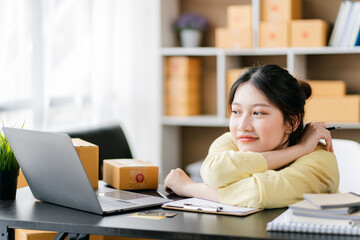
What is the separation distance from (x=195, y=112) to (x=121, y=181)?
2189mm

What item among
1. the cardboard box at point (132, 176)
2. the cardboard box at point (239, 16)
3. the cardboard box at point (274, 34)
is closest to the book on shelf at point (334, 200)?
the cardboard box at point (132, 176)

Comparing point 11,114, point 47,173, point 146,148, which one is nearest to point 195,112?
point 146,148

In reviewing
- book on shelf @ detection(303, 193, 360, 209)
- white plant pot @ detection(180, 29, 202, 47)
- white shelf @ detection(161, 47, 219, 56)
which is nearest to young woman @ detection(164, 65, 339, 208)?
book on shelf @ detection(303, 193, 360, 209)

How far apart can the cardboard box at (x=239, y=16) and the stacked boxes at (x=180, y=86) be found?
0.40m

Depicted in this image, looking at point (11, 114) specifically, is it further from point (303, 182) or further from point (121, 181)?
point (303, 182)

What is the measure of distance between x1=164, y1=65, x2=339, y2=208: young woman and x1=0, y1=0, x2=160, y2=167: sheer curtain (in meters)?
1.50

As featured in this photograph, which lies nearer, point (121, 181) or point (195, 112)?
point (121, 181)

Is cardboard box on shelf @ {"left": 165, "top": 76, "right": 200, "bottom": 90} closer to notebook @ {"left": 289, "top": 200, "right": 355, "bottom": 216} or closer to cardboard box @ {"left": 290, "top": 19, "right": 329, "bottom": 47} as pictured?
cardboard box @ {"left": 290, "top": 19, "right": 329, "bottom": 47}

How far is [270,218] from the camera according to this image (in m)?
1.42

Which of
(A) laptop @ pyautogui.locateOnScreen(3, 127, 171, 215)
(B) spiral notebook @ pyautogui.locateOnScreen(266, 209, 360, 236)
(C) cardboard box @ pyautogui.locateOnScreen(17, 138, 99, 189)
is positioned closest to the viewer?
(B) spiral notebook @ pyautogui.locateOnScreen(266, 209, 360, 236)

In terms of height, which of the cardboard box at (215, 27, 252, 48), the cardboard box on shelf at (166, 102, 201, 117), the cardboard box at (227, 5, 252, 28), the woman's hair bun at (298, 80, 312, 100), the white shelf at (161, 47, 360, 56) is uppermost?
the cardboard box at (227, 5, 252, 28)

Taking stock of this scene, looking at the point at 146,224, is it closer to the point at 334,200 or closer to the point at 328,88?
the point at 334,200

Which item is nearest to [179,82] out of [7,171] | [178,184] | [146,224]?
[178,184]

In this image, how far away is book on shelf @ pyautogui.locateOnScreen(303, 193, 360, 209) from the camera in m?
1.30
